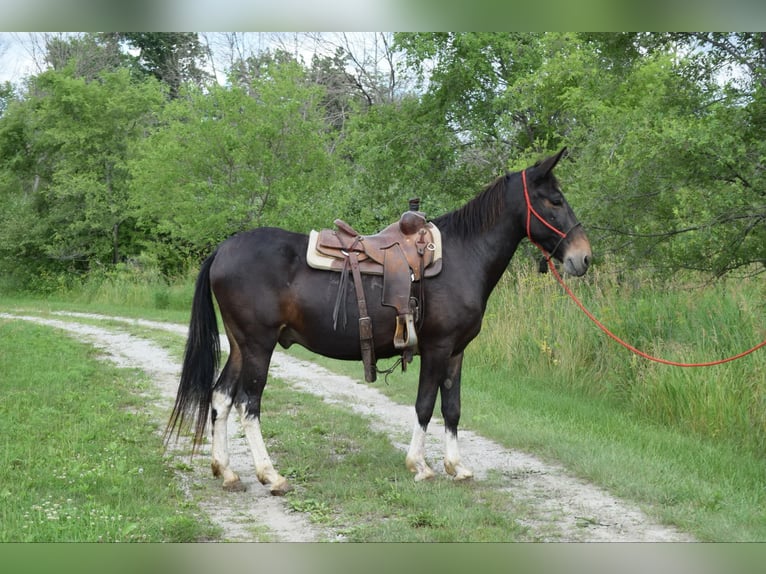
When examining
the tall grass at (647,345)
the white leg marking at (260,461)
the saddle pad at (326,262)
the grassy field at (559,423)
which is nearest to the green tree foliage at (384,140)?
the tall grass at (647,345)

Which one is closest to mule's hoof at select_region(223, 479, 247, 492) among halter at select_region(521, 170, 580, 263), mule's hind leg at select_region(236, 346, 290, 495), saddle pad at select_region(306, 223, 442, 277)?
mule's hind leg at select_region(236, 346, 290, 495)

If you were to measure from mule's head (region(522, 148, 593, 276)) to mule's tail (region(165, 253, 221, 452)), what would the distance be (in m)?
2.19

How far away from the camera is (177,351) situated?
987 centimetres

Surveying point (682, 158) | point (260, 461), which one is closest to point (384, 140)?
point (682, 158)

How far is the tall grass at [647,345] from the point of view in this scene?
590 centimetres

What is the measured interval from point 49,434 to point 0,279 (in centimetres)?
935

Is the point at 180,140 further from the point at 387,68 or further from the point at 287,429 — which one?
the point at 287,429

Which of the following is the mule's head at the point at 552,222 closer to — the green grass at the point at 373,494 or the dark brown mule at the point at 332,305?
the dark brown mule at the point at 332,305

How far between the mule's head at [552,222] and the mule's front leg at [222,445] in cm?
239

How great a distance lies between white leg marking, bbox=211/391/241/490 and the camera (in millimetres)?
4484

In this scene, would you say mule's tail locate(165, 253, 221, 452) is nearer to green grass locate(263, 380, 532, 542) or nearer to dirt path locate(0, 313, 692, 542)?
dirt path locate(0, 313, 692, 542)

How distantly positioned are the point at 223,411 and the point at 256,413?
33cm

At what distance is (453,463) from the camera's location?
4.66m

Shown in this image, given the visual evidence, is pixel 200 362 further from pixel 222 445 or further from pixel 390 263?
pixel 390 263
